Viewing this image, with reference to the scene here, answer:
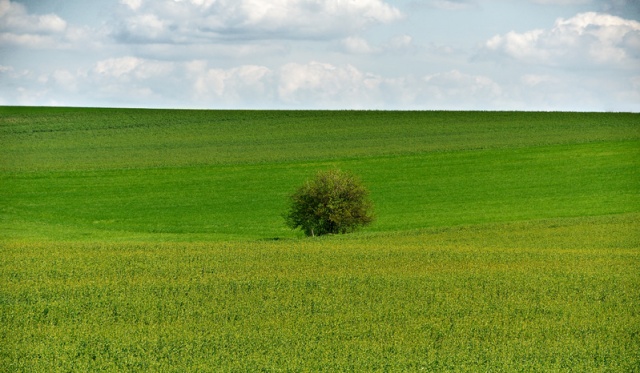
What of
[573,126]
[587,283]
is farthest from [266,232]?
[573,126]

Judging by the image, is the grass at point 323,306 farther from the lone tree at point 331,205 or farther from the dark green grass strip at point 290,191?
the dark green grass strip at point 290,191

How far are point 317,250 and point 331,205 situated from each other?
8297mm

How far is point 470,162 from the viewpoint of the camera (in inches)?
2466

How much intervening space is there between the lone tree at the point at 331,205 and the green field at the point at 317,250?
179cm

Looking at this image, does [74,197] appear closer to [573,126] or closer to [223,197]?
[223,197]

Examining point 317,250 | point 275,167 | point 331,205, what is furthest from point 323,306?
point 275,167

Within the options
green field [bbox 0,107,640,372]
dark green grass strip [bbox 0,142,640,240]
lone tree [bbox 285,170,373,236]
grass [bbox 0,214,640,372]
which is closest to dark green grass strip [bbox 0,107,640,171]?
green field [bbox 0,107,640,372]

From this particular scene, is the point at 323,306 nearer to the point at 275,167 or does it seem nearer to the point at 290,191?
the point at 290,191

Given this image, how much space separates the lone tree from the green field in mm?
1793

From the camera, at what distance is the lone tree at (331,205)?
1636 inches

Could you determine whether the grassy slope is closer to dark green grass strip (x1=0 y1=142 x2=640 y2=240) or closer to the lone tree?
dark green grass strip (x1=0 y1=142 x2=640 y2=240)

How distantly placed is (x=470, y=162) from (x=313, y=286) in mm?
39444

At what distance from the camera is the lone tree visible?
41.6m

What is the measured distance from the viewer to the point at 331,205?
41406 mm
